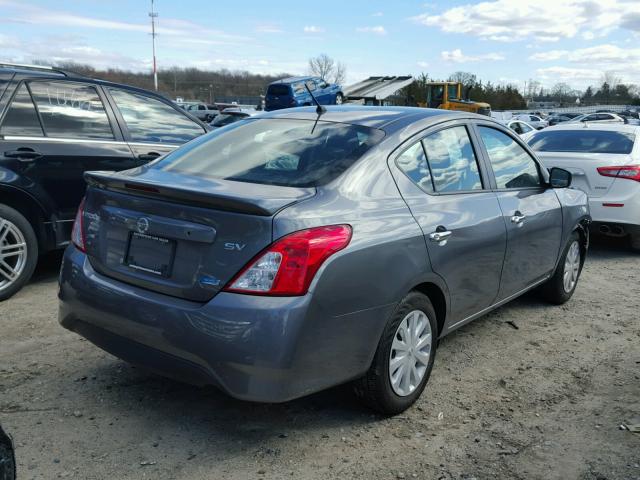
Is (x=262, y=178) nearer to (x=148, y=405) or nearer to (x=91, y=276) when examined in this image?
(x=91, y=276)

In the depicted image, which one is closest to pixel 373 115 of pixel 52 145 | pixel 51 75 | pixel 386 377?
pixel 386 377

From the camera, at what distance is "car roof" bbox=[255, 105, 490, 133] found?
349 centimetres

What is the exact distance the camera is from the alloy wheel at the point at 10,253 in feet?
15.6

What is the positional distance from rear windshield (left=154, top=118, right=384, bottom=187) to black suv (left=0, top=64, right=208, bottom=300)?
1.88 metres

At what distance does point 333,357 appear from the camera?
9.11 feet

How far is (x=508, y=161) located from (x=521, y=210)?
→ 39 cm

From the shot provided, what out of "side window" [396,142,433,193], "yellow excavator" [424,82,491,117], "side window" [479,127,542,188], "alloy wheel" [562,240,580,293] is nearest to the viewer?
"side window" [396,142,433,193]

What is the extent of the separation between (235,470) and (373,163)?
1.64 meters

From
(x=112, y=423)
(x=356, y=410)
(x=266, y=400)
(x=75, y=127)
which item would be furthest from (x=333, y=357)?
(x=75, y=127)

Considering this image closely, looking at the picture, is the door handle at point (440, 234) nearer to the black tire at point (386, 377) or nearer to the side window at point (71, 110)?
the black tire at point (386, 377)

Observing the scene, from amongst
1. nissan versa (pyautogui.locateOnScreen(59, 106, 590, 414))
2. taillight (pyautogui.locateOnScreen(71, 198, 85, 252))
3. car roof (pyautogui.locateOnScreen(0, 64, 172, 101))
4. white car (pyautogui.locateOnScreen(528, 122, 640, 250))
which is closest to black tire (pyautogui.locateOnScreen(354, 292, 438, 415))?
nissan versa (pyautogui.locateOnScreen(59, 106, 590, 414))

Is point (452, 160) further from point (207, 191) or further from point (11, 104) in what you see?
point (11, 104)

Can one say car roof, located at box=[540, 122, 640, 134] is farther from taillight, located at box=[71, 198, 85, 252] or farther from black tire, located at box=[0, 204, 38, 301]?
taillight, located at box=[71, 198, 85, 252]

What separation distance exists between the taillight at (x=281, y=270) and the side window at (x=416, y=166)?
0.97m
